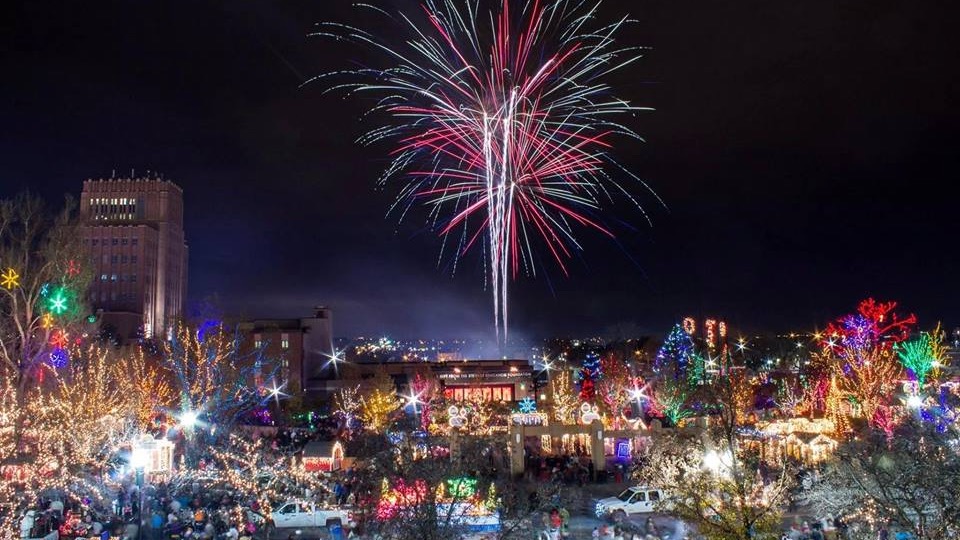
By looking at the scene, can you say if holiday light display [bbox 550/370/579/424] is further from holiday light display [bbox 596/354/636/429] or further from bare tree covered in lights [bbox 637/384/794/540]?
bare tree covered in lights [bbox 637/384/794/540]

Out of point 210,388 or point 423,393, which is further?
point 423,393

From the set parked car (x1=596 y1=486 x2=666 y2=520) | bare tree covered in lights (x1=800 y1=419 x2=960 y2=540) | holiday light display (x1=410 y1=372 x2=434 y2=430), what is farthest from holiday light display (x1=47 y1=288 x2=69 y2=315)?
bare tree covered in lights (x1=800 y1=419 x2=960 y2=540)

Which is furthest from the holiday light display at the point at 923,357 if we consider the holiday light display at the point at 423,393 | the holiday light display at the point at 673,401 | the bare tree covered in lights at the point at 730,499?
the bare tree covered in lights at the point at 730,499

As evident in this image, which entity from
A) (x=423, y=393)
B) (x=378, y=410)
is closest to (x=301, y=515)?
(x=378, y=410)

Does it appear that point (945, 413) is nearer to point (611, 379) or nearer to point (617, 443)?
point (617, 443)

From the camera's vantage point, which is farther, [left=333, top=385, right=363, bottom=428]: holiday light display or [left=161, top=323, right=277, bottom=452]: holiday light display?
[left=333, top=385, right=363, bottom=428]: holiday light display

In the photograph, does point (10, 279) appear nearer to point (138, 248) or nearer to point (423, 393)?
point (423, 393)

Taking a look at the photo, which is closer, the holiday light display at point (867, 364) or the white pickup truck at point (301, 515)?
the white pickup truck at point (301, 515)

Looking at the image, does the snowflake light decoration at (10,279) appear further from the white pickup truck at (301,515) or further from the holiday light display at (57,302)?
the white pickup truck at (301,515)
